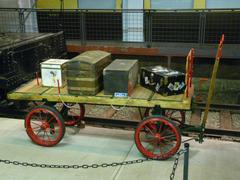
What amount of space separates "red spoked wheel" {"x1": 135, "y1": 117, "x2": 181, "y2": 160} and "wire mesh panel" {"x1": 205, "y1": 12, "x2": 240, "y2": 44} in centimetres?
537

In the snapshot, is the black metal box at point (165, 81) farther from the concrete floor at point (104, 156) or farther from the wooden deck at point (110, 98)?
the concrete floor at point (104, 156)

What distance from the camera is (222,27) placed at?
9844mm

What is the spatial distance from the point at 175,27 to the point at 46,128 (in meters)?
5.95

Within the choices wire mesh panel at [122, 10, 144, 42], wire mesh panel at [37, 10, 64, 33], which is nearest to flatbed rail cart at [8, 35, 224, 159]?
wire mesh panel at [122, 10, 144, 42]

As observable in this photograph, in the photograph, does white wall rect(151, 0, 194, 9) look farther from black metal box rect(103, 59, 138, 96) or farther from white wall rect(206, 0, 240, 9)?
black metal box rect(103, 59, 138, 96)

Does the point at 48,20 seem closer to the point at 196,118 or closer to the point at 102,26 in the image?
the point at 102,26

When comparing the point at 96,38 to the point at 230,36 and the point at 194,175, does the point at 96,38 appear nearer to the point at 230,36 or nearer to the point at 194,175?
the point at 230,36

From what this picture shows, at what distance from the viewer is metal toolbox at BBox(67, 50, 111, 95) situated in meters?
5.03

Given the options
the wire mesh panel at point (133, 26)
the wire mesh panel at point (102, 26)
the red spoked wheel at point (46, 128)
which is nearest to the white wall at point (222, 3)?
the wire mesh panel at point (133, 26)

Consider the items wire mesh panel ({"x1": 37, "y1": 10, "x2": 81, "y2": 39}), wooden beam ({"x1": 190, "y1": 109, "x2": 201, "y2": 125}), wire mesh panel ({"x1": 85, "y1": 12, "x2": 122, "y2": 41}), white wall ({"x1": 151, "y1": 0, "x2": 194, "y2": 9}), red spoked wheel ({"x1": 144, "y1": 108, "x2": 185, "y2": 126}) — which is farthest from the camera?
wire mesh panel ({"x1": 37, "y1": 10, "x2": 81, "y2": 39})

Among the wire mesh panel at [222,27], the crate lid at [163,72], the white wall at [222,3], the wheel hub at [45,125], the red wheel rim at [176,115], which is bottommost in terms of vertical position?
the red wheel rim at [176,115]

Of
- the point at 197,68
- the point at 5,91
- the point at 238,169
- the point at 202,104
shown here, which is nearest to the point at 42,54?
the point at 5,91

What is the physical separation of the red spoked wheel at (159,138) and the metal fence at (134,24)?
4.71 m

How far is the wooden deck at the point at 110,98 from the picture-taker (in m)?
4.82
